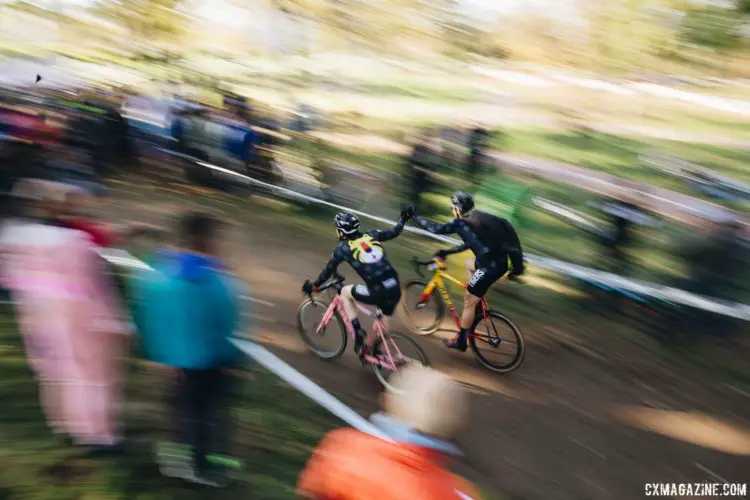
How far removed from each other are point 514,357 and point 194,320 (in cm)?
367

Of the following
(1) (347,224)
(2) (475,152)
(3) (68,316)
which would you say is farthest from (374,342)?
(2) (475,152)

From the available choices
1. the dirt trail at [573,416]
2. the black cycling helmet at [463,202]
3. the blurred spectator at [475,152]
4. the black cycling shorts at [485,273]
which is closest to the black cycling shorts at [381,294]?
the dirt trail at [573,416]

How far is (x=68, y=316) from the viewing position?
337 cm

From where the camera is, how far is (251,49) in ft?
39.2

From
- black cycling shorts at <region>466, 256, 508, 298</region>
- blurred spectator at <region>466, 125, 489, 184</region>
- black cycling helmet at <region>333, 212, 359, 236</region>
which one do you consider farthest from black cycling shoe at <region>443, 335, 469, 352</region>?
blurred spectator at <region>466, 125, 489, 184</region>

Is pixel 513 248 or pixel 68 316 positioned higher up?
pixel 68 316

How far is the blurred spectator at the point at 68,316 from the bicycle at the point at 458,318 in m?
3.41

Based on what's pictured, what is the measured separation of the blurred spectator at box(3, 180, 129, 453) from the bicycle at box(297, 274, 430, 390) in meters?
2.22

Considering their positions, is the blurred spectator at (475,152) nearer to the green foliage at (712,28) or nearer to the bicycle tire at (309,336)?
the green foliage at (712,28)

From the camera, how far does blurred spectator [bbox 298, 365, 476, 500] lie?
223 centimetres

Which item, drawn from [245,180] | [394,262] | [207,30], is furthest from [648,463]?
[207,30]

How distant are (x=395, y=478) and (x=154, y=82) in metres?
11.4

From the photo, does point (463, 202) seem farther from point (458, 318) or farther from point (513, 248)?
point (458, 318)

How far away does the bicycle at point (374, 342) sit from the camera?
5.40m
